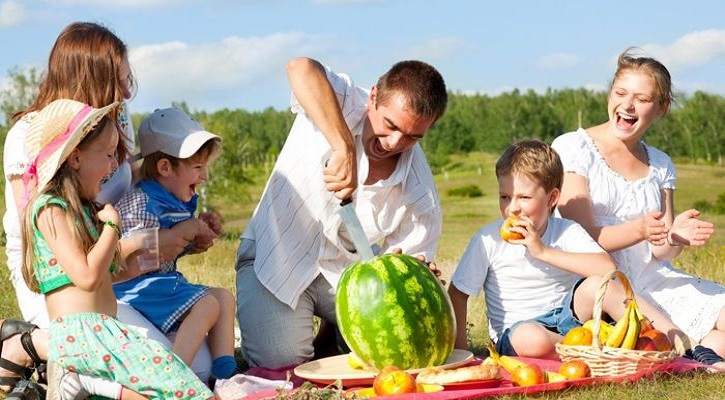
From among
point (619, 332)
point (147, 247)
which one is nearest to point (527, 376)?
point (619, 332)

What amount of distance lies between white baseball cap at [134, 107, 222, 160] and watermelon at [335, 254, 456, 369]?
4.11 ft

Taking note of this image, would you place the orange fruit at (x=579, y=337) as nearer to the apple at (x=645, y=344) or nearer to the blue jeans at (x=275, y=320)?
→ the apple at (x=645, y=344)

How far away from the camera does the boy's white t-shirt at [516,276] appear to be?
6.16 meters

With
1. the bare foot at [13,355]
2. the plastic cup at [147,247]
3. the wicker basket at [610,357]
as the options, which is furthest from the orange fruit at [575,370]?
the bare foot at [13,355]

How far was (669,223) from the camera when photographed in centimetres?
670

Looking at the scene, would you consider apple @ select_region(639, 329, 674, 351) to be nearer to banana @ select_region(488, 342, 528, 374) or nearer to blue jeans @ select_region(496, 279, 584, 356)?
blue jeans @ select_region(496, 279, 584, 356)

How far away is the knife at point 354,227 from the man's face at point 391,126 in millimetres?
489

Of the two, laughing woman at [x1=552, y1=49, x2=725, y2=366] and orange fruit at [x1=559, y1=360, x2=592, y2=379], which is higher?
laughing woman at [x1=552, y1=49, x2=725, y2=366]

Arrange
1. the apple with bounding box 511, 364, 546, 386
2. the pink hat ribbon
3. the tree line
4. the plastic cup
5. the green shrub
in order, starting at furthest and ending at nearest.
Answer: the tree line < the green shrub < the plastic cup < the apple with bounding box 511, 364, 546, 386 < the pink hat ribbon

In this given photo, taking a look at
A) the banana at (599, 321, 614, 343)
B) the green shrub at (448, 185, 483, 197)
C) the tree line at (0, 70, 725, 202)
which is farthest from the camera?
the tree line at (0, 70, 725, 202)

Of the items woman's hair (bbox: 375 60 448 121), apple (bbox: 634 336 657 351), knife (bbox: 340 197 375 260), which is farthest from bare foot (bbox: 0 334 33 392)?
apple (bbox: 634 336 657 351)

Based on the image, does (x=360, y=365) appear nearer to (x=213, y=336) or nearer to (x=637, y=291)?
(x=213, y=336)

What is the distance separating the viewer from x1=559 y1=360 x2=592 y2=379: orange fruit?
517 cm

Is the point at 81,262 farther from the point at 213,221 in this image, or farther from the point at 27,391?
the point at 213,221
